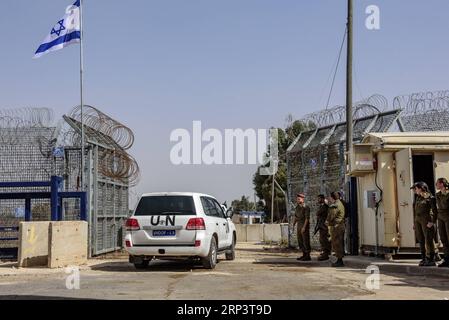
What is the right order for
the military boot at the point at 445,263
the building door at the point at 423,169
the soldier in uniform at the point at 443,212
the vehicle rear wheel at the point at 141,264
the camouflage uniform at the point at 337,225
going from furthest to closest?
the building door at the point at 423,169 < the camouflage uniform at the point at 337,225 < the vehicle rear wheel at the point at 141,264 < the military boot at the point at 445,263 < the soldier in uniform at the point at 443,212

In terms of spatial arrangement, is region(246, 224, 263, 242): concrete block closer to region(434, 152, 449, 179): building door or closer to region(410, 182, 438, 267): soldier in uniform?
region(434, 152, 449, 179): building door

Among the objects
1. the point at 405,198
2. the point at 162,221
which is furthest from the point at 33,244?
the point at 405,198

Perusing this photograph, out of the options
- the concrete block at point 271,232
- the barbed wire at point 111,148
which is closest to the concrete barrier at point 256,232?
the concrete block at point 271,232

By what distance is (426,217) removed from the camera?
11523mm

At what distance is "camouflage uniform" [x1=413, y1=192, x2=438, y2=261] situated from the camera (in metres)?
11.5

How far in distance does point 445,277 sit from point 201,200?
17.3ft

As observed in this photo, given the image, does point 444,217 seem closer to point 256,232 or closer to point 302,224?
point 302,224

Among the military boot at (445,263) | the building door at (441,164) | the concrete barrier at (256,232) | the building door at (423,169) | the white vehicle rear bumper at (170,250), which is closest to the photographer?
the military boot at (445,263)

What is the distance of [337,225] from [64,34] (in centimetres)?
968

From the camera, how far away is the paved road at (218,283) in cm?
846

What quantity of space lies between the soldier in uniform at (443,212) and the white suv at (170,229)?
4.77 meters

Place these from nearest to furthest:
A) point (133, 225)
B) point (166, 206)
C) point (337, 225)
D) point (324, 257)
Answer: point (133, 225), point (166, 206), point (337, 225), point (324, 257)

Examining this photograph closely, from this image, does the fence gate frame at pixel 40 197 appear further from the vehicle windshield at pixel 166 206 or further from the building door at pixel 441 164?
the building door at pixel 441 164

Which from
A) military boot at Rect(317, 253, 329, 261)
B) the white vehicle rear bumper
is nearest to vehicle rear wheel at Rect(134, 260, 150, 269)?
the white vehicle rear bumper
